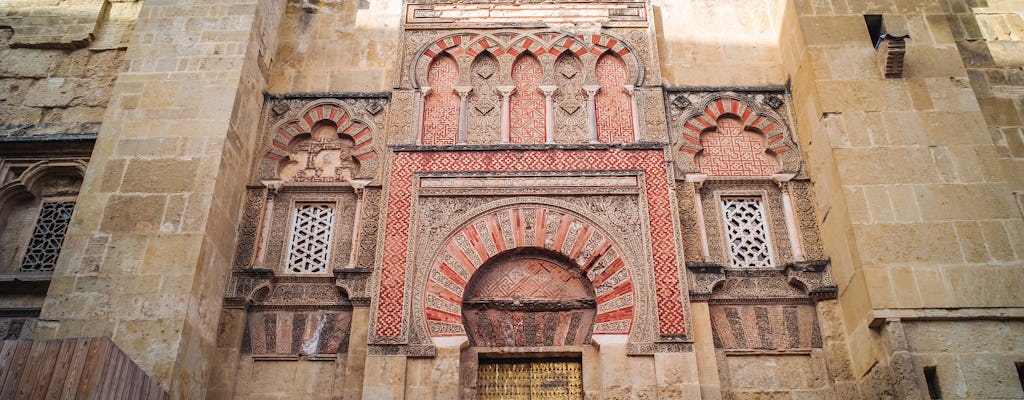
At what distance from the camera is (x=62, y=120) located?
260 inches

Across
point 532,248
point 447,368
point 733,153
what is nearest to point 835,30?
point 733,153

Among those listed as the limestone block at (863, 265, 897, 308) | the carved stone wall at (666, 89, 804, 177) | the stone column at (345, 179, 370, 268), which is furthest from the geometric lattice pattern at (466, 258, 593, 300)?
the limestone block at (863, 265, 897, 308)

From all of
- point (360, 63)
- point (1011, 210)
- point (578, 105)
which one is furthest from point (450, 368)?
point (1011, 210)

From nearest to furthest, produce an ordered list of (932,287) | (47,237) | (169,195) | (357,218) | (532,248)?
Result: (932,287)
(169,195)
(532,248)
(47,237)
(357,218)

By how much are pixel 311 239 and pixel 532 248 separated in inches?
67.5

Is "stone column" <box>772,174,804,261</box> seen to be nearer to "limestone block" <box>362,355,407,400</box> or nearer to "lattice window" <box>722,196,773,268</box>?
"lattice window" <box>722,196,773,268</box>

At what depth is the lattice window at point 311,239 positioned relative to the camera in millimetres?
6074

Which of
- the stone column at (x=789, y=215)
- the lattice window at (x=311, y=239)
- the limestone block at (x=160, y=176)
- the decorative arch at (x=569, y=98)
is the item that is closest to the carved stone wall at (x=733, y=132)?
the stone column at (x=789, y=215)

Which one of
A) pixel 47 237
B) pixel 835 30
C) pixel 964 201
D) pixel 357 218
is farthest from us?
pixel 835 30

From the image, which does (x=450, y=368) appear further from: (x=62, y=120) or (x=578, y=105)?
(x=62, y=120)

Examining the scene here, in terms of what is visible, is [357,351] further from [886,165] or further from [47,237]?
[886,165]

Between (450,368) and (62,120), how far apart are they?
3.91m

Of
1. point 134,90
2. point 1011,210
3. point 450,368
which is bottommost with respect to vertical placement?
point 450,368

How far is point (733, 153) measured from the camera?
6.54m
